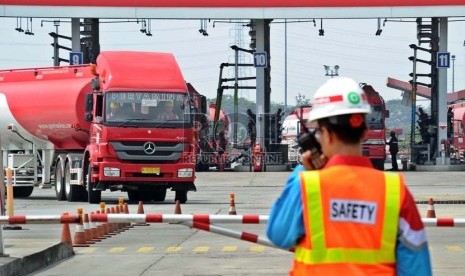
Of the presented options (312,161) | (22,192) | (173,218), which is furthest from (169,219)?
(22,192)

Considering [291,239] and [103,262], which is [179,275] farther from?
[291,239]

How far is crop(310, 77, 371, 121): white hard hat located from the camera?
17.5ft

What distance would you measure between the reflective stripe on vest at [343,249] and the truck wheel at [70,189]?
1133 inches

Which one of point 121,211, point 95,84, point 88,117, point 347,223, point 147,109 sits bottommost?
point 121,211

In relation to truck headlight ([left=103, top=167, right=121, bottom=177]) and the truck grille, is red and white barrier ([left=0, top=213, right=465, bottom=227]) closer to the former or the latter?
truck headlight ([left=103, top=167, right=121, bottom=177])

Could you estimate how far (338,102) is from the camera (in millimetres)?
5367

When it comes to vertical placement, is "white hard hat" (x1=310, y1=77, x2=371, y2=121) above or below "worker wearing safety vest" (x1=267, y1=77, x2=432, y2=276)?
above

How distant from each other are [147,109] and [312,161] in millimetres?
25836

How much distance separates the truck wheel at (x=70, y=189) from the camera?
33812 millimetres

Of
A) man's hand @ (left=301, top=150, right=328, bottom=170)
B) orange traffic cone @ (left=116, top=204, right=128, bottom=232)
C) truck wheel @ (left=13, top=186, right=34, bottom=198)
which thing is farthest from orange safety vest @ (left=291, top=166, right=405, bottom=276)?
truck wheel @ (left=13, top=186, right=34, bottom=198)

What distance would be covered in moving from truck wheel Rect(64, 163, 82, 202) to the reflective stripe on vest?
28.8m

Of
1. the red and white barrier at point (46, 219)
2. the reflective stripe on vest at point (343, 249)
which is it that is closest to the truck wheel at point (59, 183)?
the red and white barrier at point (46, 219)

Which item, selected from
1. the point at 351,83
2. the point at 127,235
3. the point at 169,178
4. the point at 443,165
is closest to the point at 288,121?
the point at 443,165

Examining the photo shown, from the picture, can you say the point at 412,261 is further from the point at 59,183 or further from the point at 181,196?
the point at 59,183
